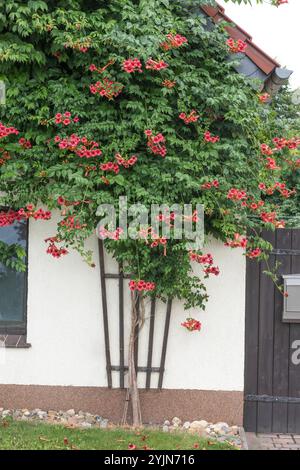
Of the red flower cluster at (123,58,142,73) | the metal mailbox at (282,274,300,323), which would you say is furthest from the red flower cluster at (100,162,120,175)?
the metal mailbox at (282,274,300,323)

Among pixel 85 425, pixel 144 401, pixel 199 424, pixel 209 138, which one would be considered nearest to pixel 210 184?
pixel 209 138

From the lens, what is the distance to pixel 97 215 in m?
4.29

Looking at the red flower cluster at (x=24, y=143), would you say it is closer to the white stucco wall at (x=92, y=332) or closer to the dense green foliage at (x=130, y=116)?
the dense green foliage at (x=130, y=116)

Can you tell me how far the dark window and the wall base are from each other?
21.3 inches

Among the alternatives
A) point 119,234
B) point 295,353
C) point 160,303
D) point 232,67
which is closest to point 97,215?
point 119,234

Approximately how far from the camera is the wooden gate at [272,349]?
4.73 m

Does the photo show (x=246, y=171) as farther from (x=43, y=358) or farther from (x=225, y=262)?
(x=43, y=358)

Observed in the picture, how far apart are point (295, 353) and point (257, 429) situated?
2.37ft

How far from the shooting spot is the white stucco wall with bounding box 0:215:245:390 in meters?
4.71

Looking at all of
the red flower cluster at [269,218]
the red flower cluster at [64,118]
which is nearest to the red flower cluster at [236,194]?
the red flower cluster at [269,218]

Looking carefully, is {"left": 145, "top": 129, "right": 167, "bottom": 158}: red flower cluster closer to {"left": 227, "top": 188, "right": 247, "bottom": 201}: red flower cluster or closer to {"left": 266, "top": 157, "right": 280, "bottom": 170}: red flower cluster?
{"left": 227, "top": 188, "right": 247, "bottom": 201}: red flower cluster

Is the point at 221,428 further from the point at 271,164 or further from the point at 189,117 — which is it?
the point at 189,117

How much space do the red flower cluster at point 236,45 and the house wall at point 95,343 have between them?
1563 millimetres

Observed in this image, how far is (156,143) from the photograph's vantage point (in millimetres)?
4168
